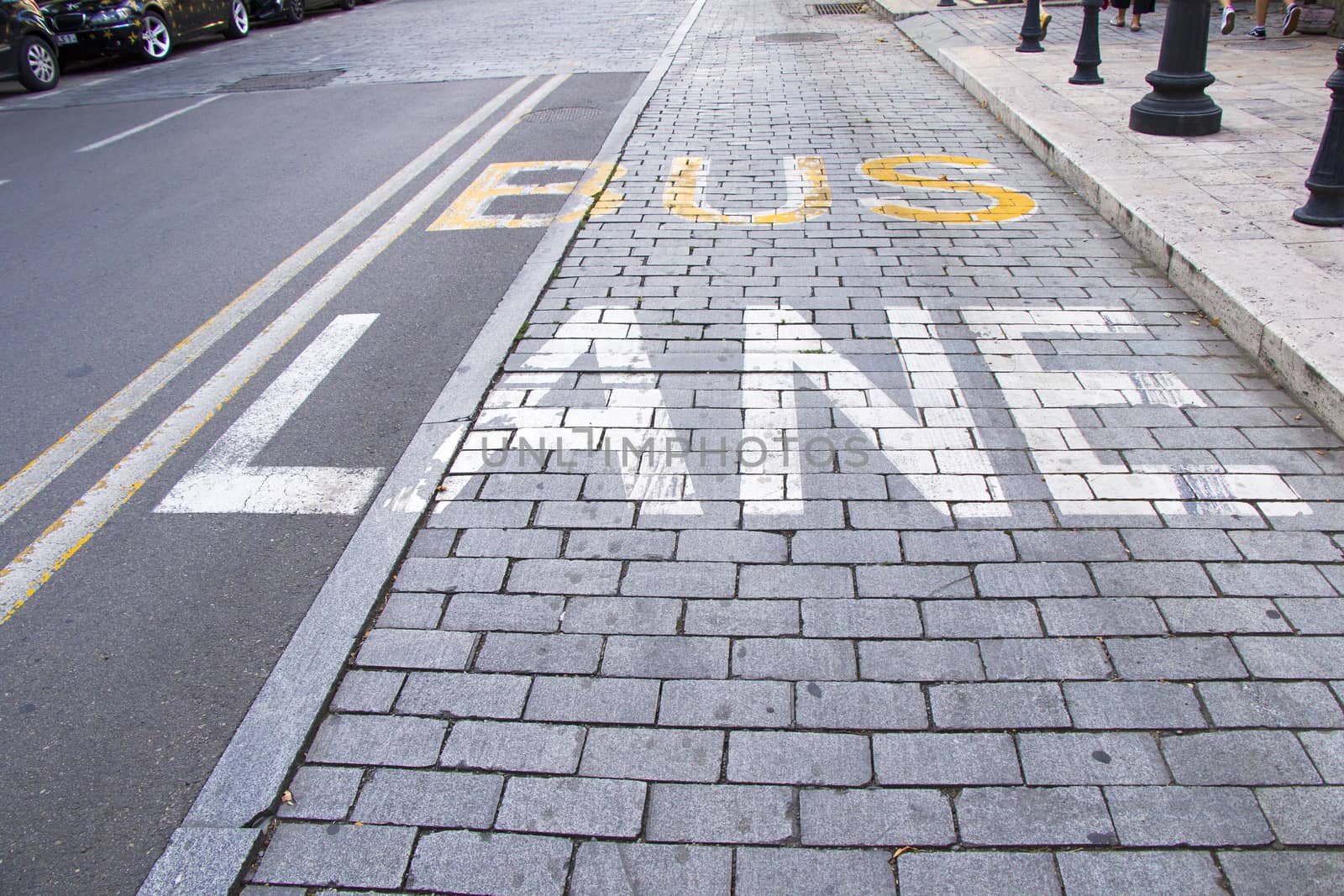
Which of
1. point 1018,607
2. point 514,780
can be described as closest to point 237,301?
point 514,780

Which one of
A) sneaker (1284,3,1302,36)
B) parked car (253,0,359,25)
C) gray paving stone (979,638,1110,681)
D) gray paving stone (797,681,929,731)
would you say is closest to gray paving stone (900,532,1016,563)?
gray paving stone (979,638,1110,681)

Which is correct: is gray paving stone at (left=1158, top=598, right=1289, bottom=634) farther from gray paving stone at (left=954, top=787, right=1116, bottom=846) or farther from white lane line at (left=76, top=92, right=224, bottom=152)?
white lane line at (left=76, top=92, right=224, bottom=152)

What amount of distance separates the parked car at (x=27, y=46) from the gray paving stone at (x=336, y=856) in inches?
655

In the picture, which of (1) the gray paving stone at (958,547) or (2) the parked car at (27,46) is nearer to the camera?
(1) the gray paving stone at (958,547)

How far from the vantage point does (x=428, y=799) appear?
8.49ft

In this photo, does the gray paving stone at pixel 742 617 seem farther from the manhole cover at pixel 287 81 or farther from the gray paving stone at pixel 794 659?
the manhole cover at pixel 287 81

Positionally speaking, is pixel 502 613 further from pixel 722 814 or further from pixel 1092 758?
pixel 1092 758

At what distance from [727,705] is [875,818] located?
21.8 inches

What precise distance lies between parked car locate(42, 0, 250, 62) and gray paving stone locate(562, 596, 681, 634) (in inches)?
690

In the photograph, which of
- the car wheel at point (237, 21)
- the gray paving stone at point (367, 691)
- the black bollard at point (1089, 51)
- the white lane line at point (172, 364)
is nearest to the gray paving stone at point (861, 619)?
the gray paving stone at point (367, 691)

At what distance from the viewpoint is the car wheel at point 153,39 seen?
54.8ft

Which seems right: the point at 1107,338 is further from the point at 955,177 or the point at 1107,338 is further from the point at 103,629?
the point at 103,629

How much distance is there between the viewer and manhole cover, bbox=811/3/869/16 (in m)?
17.9

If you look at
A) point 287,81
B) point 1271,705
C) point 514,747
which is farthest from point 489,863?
point 287,81
